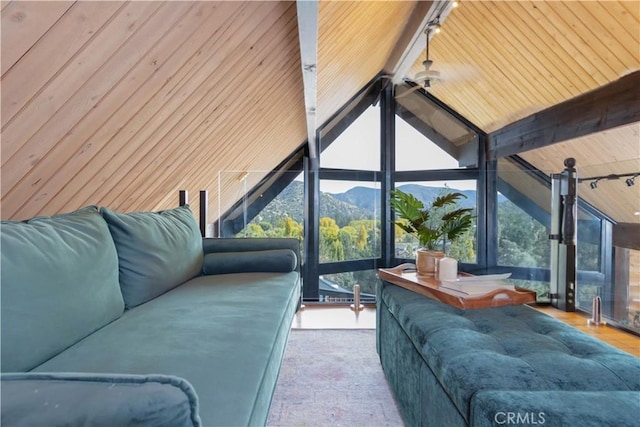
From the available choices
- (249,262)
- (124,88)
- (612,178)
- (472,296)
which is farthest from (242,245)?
(612,178)

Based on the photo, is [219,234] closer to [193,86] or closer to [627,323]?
[193,86]

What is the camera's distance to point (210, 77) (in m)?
1.88

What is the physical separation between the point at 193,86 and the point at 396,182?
3.61 meters

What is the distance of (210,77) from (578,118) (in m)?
3.22

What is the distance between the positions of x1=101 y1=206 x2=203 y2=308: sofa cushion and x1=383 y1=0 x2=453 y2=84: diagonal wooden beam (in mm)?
2655

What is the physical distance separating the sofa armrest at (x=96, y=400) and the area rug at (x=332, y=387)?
46.6 inches

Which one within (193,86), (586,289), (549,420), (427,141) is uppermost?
(427,141)

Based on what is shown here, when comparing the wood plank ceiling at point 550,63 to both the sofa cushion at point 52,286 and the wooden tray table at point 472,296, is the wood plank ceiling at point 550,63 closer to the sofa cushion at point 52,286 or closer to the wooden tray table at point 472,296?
the wooden tray table at point 472,296

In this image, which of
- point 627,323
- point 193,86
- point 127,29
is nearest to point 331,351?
point 193,86

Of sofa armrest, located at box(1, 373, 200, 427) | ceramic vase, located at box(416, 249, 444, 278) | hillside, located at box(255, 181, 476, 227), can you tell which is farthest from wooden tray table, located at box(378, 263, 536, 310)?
hillside, located at box(255, 181, 476, 227)

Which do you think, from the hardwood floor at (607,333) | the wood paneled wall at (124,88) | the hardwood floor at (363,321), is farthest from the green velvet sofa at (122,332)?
the hardwood floor at (607,333)

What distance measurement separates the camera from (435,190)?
4.82 m

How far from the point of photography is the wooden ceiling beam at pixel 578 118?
96.7 inches

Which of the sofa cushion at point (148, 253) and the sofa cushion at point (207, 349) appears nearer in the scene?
the sofa cushion at point (207, 349)
